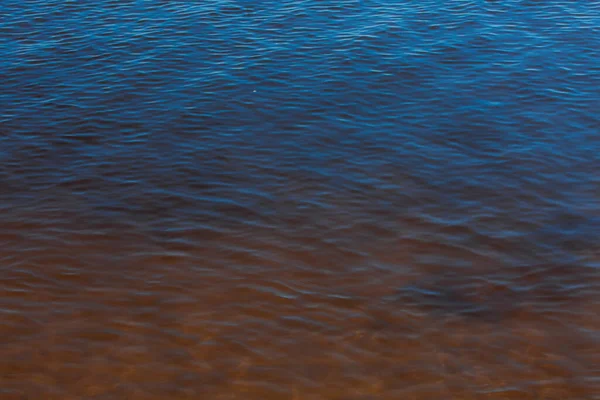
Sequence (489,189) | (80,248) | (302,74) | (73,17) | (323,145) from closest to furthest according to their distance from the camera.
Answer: (80,248), (489,189), (323,145), (302,74), (73,17)

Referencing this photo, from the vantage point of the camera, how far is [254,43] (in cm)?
2477

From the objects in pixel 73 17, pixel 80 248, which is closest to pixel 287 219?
pixel 80 248

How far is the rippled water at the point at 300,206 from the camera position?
12.2 m

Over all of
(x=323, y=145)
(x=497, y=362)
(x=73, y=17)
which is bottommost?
(x=497, y=362)

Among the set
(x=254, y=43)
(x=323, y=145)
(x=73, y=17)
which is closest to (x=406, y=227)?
(x=323, y=145)

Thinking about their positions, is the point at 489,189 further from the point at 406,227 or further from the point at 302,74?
the point at 302,74

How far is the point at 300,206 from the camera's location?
652 inches

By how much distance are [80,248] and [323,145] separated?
6892 millimetres

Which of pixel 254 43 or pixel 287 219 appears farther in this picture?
pixel 254 43

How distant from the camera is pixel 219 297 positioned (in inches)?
541

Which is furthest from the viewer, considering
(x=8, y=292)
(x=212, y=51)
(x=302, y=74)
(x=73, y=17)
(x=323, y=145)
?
(x=73, y=17)

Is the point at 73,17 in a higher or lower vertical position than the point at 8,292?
higher

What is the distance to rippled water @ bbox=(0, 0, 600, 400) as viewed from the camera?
1225cm

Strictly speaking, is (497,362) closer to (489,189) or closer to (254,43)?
(489,189)
